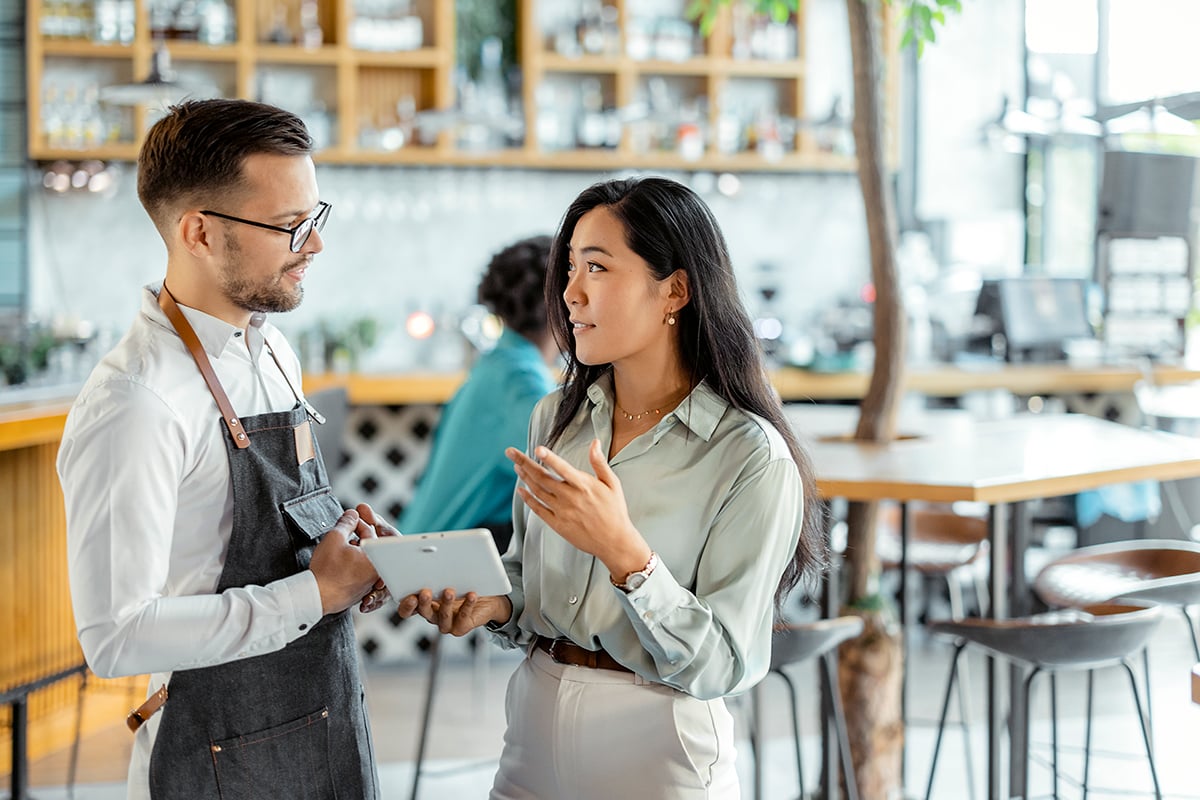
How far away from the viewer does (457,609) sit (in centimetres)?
189

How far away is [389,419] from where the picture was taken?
17.5 ft

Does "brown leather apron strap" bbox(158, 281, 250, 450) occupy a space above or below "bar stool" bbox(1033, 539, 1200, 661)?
above

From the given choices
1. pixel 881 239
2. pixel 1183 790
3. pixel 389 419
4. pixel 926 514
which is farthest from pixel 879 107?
pixel 389 419

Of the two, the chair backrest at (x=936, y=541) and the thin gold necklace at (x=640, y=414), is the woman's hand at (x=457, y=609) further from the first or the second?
the chair backrest at (x=936, y=541)

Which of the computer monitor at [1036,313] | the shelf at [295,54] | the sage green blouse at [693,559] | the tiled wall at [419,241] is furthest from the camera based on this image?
the tiled wall at [419,241]

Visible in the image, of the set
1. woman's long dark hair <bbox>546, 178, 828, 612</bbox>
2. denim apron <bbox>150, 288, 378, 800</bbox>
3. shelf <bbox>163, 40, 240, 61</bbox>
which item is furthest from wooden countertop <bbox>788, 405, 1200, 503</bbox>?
shelf <bbox>163, 40, 240, 61</bbox>

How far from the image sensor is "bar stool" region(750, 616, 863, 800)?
2.61 metres

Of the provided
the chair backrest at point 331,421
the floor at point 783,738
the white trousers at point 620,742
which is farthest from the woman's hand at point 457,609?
the floor at point 783,738

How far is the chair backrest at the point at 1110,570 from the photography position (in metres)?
3.24

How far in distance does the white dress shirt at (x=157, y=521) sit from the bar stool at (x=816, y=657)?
1.03 metres

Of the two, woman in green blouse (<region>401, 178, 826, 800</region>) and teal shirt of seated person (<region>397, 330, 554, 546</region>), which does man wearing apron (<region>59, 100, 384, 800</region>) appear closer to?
woman in green blouse (<region>401, 178, 826, 800</region>)

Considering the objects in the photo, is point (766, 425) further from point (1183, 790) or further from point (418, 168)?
point (418, 168)

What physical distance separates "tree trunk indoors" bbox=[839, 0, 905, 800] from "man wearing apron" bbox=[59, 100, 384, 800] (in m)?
1.76

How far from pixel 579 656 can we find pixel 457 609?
19cm
